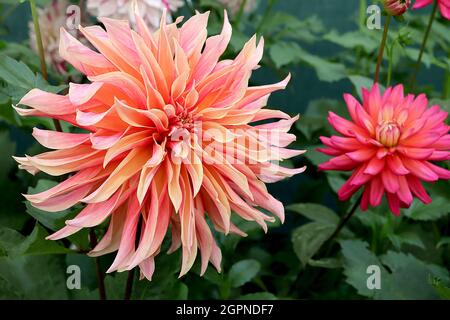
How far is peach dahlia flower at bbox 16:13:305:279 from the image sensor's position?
51 cm

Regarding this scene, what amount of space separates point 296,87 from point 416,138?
776 mm

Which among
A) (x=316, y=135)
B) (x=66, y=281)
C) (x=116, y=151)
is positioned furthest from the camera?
(x=316, y=135)

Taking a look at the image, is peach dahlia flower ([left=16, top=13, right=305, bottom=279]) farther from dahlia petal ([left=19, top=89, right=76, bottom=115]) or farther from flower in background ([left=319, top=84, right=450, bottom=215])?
flower in background ([left=319, top=84, right=450, bottom=215])

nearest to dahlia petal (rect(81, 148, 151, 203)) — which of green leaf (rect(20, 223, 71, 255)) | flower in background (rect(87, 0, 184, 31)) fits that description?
green leaf (rect(20, 223, 71, 255))

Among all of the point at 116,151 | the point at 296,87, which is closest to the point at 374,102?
the point at 116,151

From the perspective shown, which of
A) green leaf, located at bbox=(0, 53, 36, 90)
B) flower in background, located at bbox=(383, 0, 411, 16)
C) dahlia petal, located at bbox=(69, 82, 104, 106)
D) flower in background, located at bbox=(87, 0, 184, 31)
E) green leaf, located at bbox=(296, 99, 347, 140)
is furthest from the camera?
green leaf, located at bbox=(296, 99, 347, 140)

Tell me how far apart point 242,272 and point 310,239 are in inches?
4.3

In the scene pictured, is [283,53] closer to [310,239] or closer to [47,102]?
[310,239]

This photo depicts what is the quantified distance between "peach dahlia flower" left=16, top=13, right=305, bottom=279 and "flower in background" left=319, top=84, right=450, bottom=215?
17 cm

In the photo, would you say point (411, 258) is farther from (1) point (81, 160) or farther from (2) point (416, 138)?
(1) point (81, 160)

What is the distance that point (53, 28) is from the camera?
3.06ft

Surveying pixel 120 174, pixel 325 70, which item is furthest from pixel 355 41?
pixel 120 174
